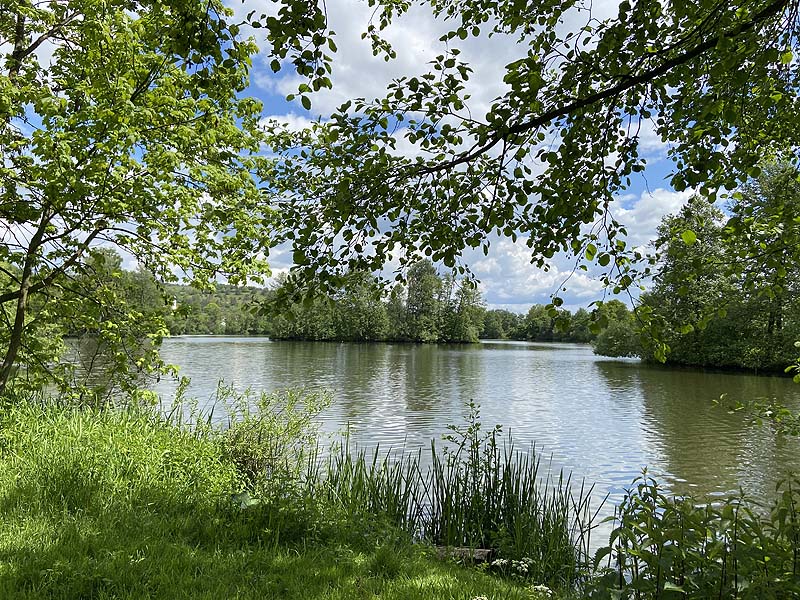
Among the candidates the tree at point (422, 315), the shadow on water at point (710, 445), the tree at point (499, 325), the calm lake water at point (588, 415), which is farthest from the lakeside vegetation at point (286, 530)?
the tree at point (499, 325)

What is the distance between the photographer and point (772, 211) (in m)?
4.74

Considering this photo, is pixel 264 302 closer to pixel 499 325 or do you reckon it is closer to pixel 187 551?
pixel 187 551

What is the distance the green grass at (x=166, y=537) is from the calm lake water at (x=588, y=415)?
286 cm

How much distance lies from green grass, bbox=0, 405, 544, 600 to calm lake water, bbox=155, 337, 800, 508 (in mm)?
2861

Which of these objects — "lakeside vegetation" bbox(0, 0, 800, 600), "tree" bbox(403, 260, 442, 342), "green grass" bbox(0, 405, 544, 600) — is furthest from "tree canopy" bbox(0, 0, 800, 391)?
"tree" bbox(403, 260, 442, 342)

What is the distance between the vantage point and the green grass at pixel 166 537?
3.39 metres

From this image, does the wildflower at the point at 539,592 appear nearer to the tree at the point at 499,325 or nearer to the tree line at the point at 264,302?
the tree line at the point at 264,302

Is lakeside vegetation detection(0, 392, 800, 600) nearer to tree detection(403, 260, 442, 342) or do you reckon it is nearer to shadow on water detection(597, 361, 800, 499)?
shadow on water detection(597, 361, 800, 499)

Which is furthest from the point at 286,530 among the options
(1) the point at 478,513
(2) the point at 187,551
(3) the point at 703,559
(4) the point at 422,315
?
(4) the point at 422,315

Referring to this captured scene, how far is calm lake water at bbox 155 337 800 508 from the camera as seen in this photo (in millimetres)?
11188

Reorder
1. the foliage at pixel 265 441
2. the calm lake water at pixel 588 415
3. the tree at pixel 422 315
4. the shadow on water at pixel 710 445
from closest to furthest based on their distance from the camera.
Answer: the foliage at pixel 265 441 → the shadow on water at pixel 710 445 → the calm lake water at pixel 588 415 → the tree at pixel 422 315

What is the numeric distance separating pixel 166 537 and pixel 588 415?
16.3 meters

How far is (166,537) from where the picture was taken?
13.4 ft

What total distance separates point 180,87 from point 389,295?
469 centimetres
